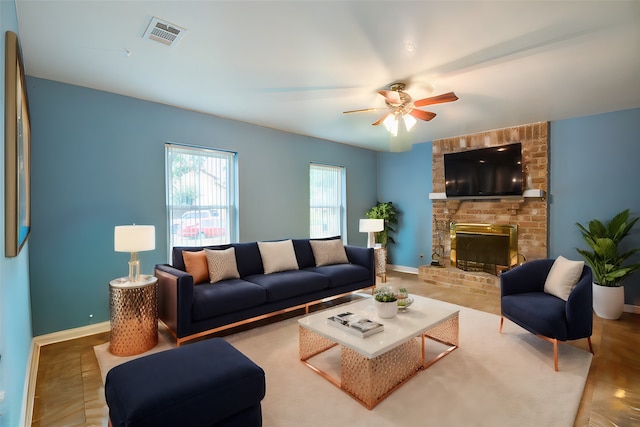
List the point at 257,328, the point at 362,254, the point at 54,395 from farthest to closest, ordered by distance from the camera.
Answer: the point at 362,254 → the point at 257,328 → the point at 54,395

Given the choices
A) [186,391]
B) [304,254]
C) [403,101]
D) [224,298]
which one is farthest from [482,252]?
[186,391]

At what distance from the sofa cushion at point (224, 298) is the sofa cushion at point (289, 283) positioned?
0.38ft

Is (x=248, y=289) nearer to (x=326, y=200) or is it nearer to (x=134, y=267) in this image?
(x=134, y=267)

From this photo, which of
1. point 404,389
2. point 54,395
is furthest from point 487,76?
point 54,395

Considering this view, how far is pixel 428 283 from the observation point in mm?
5449

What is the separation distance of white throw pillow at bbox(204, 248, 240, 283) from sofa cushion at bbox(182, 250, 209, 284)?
0.05 m

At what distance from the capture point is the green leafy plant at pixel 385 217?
639 centimetres

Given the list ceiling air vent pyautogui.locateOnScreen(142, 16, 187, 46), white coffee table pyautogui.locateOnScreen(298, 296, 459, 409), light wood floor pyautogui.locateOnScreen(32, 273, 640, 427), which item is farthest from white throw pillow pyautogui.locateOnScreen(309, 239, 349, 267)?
ceiling air vent pyautogui.locateOnScreen(142, 16, 187, 46)

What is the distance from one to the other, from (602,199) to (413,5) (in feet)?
13.6

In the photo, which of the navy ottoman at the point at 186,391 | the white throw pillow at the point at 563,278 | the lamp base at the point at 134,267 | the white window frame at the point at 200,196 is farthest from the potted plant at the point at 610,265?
the lamp base at the point at 134,267

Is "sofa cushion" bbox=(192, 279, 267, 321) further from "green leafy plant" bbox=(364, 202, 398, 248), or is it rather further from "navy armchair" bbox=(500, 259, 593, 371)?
"green leafy plant" bbox=(364, 202, 398, 248)

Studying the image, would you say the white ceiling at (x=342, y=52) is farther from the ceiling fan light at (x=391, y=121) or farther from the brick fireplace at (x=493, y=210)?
the brick fireplace at (x=493, y=210)

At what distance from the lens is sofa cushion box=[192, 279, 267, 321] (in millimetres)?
2859

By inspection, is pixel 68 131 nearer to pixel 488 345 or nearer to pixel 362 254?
pixel 362 254
